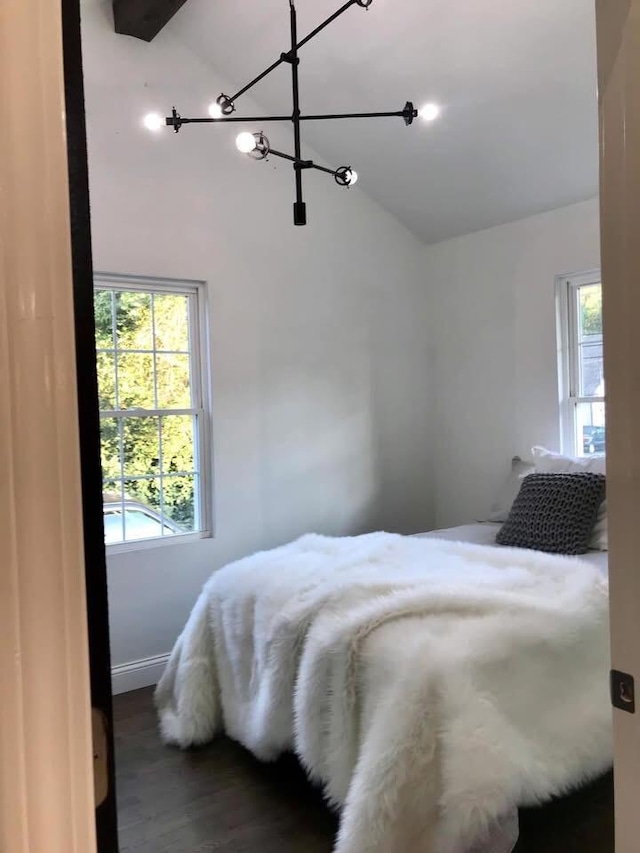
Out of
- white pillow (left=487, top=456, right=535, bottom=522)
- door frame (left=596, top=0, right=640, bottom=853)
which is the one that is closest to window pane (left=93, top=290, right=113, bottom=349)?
white pillow (left=487, top=456, right=535, bottom=522)

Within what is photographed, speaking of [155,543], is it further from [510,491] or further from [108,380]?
[510,491]

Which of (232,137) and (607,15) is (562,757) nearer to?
(607,15)

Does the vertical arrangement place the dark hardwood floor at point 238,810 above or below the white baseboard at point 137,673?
below

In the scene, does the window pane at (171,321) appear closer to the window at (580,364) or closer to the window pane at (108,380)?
the window pane at (108,380)

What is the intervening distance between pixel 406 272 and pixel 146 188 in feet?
6.39

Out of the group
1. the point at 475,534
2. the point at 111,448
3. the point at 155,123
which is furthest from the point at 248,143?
the point at 475,534

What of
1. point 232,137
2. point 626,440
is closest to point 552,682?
point 626,440

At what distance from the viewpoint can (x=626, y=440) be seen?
900 millimetres

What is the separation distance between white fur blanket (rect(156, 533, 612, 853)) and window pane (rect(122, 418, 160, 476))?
0.91 meters

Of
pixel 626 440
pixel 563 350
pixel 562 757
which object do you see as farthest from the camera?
pixel 563 350

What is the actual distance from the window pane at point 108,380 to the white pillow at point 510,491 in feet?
7.47

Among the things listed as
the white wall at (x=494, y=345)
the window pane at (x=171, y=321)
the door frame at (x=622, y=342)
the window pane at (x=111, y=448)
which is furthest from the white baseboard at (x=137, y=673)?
the door frame at (x=622, y=342)

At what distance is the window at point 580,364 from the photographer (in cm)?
381

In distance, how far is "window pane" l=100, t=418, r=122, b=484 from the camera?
3.36 meters
